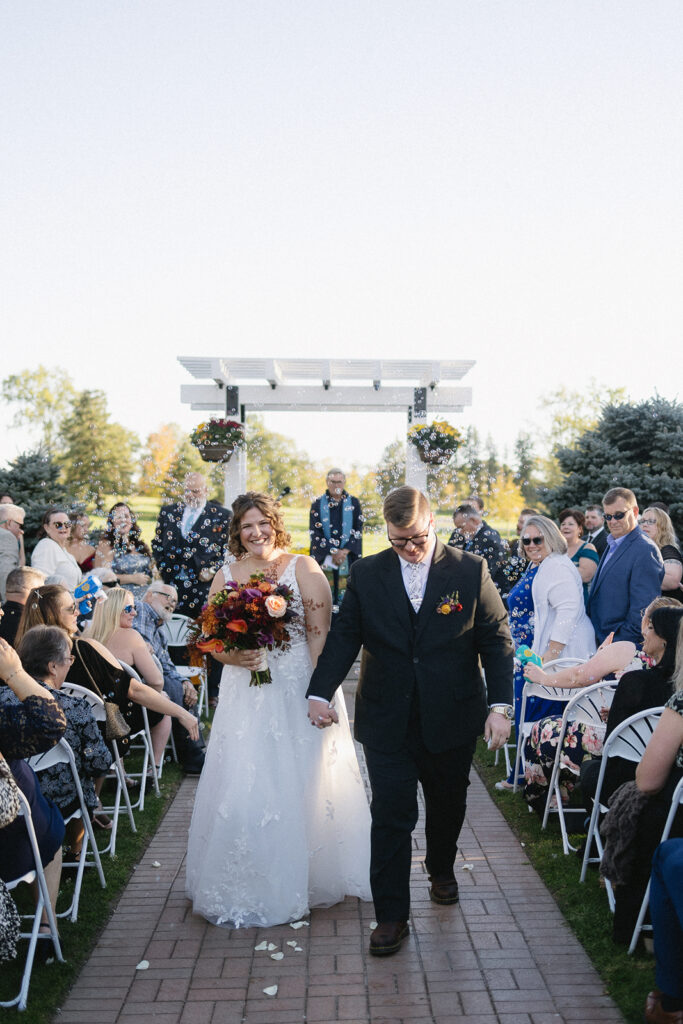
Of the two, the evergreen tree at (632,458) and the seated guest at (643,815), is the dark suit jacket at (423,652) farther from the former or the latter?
the evergreen tree at (632,458)

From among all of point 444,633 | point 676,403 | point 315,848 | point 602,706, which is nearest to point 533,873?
point 602,706

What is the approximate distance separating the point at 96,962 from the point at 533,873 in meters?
2.27

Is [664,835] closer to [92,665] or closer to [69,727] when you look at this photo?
[69,727]

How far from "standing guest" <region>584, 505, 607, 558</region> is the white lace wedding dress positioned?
604cm

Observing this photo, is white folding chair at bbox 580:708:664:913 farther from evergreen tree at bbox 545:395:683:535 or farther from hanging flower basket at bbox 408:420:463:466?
evergreen tree at bbox 545:395:683:535

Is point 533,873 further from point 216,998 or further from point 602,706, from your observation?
point 216,998

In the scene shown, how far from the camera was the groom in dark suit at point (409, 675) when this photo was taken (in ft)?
12.3

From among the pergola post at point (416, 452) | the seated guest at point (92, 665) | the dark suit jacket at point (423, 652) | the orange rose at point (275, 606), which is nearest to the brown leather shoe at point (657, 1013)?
the dark suit jacket at point (423, 652)

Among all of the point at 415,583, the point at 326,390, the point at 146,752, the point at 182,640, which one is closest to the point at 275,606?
the point at 415,583

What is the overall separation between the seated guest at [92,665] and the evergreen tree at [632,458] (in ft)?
34.2

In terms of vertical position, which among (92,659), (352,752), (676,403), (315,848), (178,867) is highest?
(676,403)

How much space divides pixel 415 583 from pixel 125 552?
5.95 m

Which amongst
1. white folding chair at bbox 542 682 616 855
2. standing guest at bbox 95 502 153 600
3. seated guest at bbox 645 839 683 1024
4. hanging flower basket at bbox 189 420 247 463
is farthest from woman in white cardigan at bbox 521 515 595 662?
hanging flower basket at bbox 189 420 247 463

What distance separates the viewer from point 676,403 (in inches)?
599
